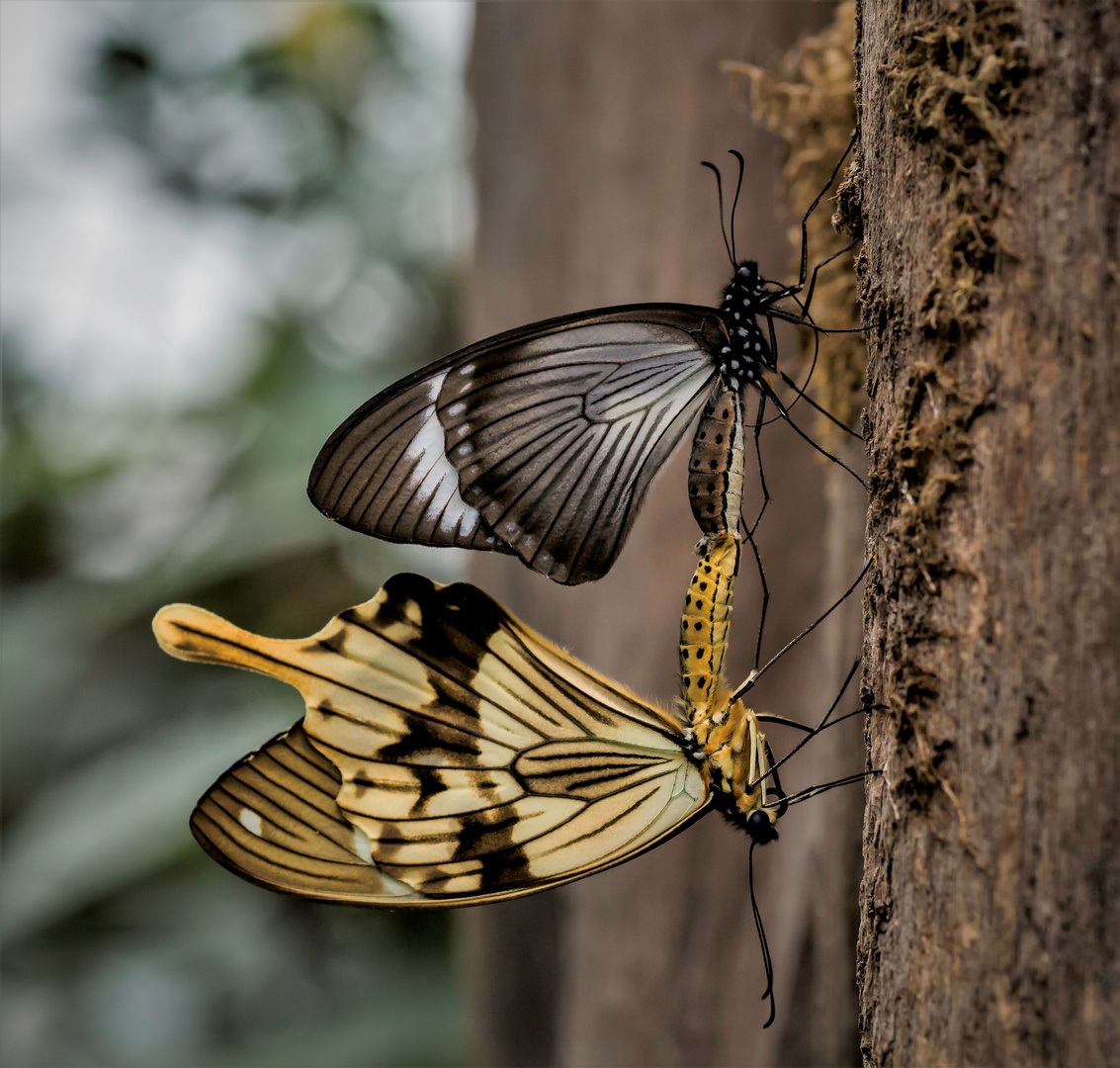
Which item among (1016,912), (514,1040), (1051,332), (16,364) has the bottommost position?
(514,1040)

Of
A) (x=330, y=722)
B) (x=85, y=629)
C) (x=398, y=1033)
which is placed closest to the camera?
(x=330, y=722)

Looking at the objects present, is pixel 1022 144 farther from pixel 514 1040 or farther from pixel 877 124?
pixel 514 1040

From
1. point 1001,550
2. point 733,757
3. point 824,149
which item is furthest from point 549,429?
point 824,149

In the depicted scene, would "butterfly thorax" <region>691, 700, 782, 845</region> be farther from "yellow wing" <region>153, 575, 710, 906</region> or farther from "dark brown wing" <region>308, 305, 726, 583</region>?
"dark brown wing" <region>308, 305, 726, 583</region>

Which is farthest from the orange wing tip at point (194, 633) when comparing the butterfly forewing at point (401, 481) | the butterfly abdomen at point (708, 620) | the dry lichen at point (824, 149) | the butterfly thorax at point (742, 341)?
the dry lichen at point (824, 149)

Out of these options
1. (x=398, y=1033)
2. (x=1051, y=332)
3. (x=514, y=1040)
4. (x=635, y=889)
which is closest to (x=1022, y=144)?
(x=1051, y=332)

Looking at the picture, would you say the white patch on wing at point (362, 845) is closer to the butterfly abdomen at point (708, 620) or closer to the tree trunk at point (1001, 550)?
the butterfly abdomen at point (708, 620)

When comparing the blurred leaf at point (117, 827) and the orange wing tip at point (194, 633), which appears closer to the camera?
the orange wing tip at point (194, 633)

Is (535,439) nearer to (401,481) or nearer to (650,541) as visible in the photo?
(401,481)
